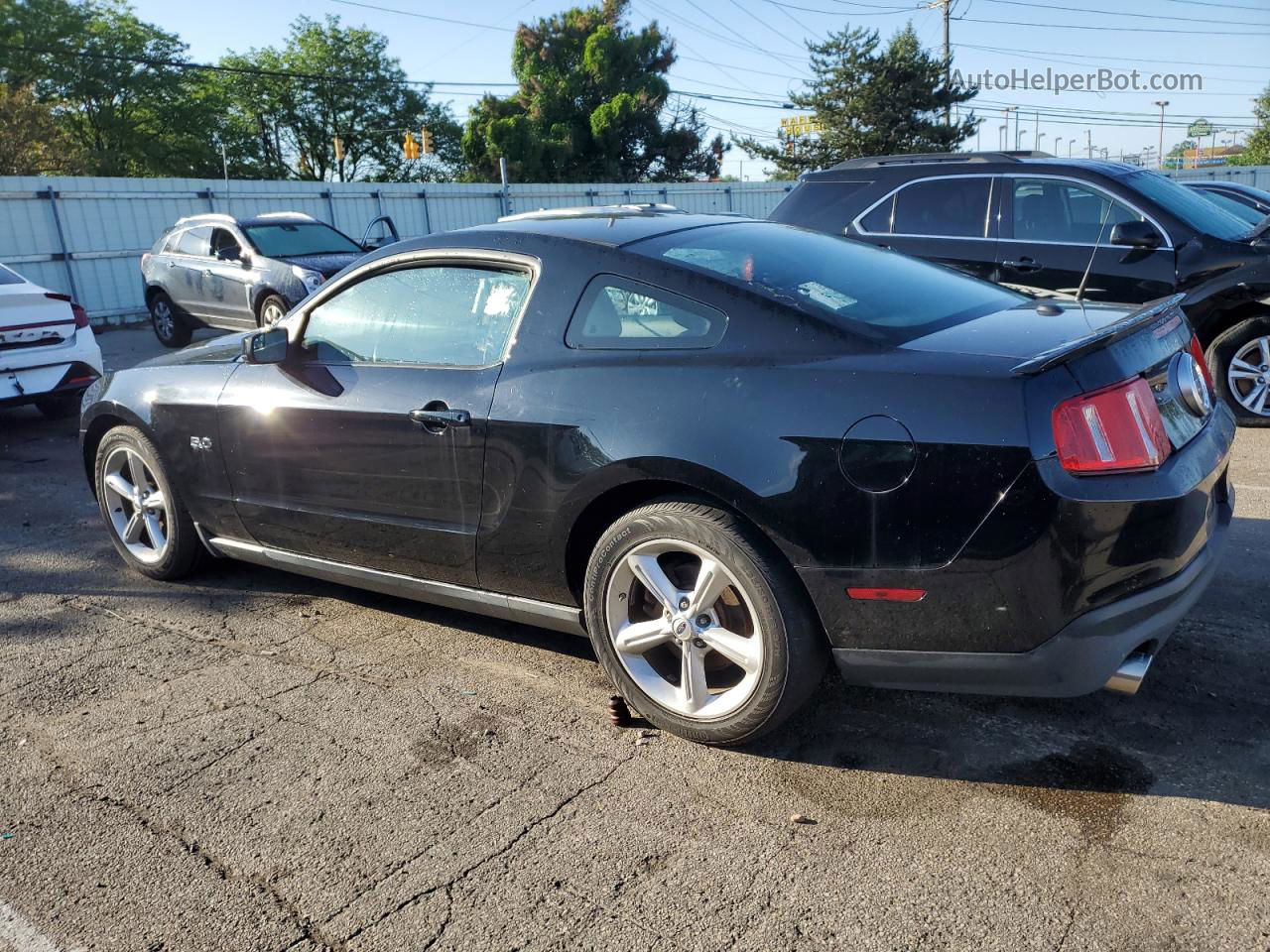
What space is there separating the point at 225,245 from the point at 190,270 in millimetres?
874

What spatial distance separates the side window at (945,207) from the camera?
7.42 m

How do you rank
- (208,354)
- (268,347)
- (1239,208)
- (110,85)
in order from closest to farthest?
(268,347), (208,354), (1239,208), (110,85)

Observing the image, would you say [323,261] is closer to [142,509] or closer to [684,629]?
[142,509]

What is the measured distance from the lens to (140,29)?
167 ft

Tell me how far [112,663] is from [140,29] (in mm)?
56118

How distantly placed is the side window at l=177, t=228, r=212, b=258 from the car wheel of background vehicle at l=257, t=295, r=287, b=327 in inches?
62.7

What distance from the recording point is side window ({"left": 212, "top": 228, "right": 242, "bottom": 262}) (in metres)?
13.6

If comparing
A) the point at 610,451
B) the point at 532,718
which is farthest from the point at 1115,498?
the point at 532,718

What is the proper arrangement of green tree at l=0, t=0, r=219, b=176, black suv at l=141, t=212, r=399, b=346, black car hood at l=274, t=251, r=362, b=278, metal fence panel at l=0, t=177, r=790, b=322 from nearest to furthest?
black car hood at l=274, t=251, r=362, b=278, black suv at l=141, t=212, r=399, b=346, metal fence panel at l=0, t=177, r=790, b=322, green tree at l=0, t=0, r=219, b=176

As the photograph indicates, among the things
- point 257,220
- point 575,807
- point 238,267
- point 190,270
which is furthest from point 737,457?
point 190,270

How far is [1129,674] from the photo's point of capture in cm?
277

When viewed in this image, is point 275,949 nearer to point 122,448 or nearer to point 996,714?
point 996,714

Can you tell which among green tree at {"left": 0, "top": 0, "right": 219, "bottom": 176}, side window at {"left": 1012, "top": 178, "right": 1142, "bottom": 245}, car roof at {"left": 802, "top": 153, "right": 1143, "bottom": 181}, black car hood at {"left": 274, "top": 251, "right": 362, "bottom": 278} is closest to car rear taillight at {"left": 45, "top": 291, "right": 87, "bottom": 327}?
black car hood at {"left": 274, "top": 251, "right": 362, "bottom": 278}

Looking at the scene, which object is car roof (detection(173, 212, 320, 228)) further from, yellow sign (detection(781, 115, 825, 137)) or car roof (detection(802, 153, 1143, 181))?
yellow sign (detection(781, 115, 825, 137))
